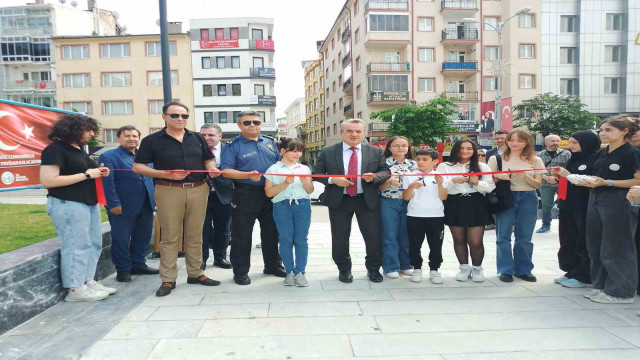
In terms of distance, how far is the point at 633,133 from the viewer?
377 cm

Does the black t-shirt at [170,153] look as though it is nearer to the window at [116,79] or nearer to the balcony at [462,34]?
the balcony at [462,34]

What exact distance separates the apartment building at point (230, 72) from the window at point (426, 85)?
48.8 feet

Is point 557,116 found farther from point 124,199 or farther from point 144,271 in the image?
point 124,199

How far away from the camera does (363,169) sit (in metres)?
4.52

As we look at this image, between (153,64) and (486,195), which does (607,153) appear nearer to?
(486,195)

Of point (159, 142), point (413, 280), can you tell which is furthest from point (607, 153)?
point (159, 142)

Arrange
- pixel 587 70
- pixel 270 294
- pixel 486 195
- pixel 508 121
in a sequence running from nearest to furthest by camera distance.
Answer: pixel 270 294 < pixel 486 195 < pixel 508 121 < pixel 587 70

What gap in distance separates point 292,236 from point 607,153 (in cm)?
337

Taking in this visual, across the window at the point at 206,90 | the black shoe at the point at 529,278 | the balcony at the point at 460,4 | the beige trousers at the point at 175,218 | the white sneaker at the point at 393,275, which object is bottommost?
the black shoe at the point at 529,278

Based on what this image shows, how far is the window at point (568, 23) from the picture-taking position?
104 feet

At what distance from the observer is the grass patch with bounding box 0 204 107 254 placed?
189 inches

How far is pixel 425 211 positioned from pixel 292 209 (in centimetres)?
152

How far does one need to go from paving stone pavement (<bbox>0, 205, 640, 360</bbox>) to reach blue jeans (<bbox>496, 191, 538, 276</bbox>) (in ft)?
0.82

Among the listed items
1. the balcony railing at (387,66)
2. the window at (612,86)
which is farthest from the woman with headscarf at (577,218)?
the window at (612,86)
